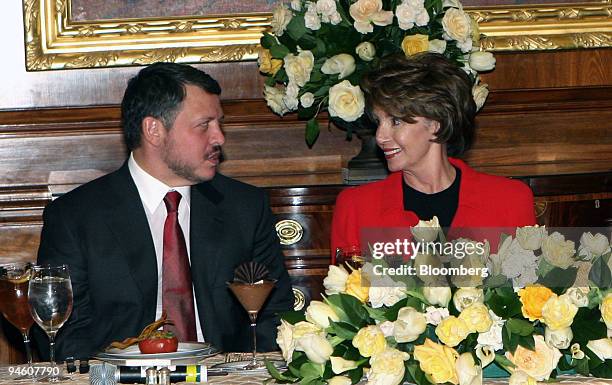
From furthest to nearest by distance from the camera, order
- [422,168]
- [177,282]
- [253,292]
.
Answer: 1. [422,168]
2. [177,282]
3. [253,292]

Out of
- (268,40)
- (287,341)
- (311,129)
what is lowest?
(287,341)

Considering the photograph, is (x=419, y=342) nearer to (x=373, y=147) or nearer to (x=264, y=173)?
(x=373, y=147)

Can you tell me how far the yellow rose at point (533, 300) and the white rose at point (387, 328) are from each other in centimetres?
23

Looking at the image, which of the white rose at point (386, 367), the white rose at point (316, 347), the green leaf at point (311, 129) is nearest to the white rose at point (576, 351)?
the white rose at point (386, 367)

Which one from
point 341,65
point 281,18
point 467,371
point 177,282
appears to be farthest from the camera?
point 281,18

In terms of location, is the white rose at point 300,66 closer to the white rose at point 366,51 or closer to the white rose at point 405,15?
the white rose at point 366,51

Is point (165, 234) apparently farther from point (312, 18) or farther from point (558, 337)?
point (558, 337)

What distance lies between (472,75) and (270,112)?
2.95ft

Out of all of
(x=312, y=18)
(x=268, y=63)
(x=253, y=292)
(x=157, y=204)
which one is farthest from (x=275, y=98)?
(x=253, y=292)

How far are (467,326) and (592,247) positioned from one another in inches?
13.8

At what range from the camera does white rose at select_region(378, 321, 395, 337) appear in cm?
188

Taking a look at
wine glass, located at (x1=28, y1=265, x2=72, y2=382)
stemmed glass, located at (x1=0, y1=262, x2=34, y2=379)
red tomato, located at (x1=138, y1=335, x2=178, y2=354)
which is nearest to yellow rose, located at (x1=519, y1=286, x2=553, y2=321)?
red tomato, located at (x1=138, y1=335, x2=178, y2=354)

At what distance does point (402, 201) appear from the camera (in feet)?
11.4

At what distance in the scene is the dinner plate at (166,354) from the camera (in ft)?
7.57
